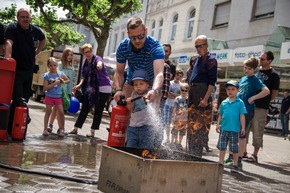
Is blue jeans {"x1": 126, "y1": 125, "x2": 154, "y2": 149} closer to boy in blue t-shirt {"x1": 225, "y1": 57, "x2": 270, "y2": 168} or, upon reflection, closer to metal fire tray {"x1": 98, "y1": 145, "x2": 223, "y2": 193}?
metal fire tray {"x1": 98, "y1": 145, "x2": 223, "y2": 193}

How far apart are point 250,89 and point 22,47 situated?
395cm

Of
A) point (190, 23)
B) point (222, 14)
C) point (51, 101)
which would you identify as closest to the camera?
point (51, 101)

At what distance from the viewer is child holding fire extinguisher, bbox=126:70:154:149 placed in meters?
4.49

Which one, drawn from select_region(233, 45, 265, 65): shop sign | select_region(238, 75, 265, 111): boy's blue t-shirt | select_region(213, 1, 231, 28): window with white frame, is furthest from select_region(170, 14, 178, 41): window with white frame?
select_region(238, 75, 265, 111): boy's blue t-shirt

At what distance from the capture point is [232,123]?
642cm

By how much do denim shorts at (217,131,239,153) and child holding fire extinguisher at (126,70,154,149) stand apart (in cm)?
215

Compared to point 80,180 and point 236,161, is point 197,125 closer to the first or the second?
point 236,161

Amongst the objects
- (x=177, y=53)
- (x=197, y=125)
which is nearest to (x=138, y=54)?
(x=197, y=125)

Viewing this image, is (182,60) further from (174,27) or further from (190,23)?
(174,27)

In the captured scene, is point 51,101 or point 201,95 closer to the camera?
point 201,95

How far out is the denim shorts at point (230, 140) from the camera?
6.36 meters

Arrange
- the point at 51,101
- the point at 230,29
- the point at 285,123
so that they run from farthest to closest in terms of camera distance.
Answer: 1. the point at 230,29
2. the point at 285,123
3. the point at 51,101

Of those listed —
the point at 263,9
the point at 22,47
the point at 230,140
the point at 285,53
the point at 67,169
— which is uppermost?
the point at 263,9

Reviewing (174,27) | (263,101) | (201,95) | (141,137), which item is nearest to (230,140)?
(201,95)
